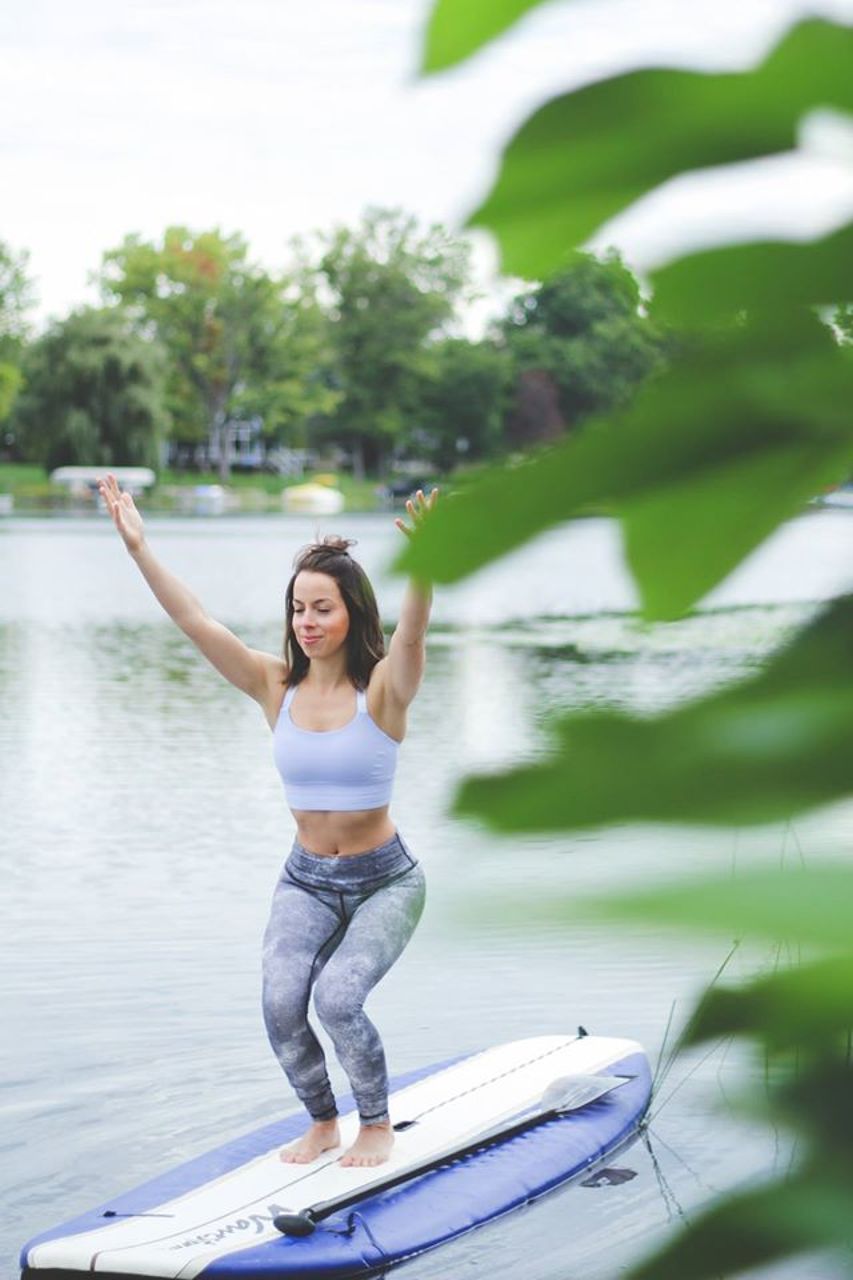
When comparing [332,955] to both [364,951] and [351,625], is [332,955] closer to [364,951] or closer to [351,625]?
[364,951]

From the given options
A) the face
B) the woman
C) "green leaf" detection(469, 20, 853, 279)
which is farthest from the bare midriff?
"green leaf" detection(469, 20, 853, 279)

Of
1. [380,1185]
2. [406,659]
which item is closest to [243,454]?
[380,1185]

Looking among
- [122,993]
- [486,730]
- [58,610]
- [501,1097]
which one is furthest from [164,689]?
[501,1097]

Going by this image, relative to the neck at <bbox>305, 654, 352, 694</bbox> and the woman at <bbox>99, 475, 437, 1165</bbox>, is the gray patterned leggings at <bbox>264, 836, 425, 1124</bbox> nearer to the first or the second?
the woman at <bbox>99, 475, 437, 1165</bbox>

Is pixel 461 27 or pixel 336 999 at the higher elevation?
pixel 461 27

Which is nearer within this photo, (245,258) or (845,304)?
(845,304)

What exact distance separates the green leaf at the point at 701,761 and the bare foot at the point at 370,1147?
18.7 ft

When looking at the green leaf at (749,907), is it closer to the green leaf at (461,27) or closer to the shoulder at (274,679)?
→ the green leaf at (461,27)

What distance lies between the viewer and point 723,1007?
0.94ft

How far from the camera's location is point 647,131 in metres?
0.28

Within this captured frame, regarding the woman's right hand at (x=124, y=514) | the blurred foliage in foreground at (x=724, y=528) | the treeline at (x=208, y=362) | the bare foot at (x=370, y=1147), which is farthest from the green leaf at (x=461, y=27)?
the treeline at (x=208, y=362)

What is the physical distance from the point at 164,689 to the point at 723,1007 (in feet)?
76.2

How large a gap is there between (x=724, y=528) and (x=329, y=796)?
525 centimetres

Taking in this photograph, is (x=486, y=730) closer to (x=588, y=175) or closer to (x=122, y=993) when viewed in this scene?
(x=122, y=993)
